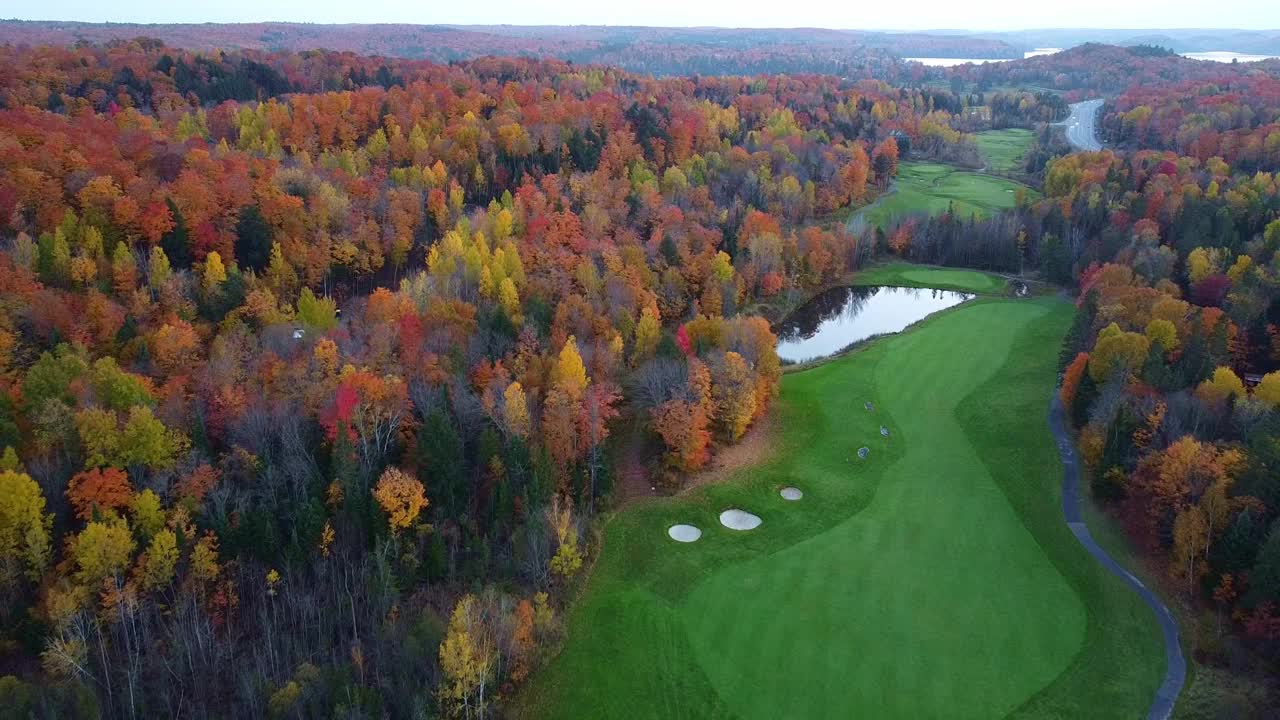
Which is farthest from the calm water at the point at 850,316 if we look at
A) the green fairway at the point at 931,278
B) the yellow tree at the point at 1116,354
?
the yellow tree at the point at 1116,354

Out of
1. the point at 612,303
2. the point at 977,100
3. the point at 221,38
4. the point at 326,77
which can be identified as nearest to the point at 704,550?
the point at 612,303

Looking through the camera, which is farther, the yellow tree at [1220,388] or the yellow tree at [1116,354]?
the yellow tree at [1116,354]

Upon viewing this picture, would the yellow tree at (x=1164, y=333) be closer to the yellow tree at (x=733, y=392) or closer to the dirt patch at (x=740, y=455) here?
the dirt patch at (x=740, y=455)

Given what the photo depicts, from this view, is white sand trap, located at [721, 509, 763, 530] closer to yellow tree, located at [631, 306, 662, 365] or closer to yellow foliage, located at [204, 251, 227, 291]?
yellow tree, located at [631, 306, 662, 365]

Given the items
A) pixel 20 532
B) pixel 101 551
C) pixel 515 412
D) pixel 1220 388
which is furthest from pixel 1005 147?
pixel 20 532

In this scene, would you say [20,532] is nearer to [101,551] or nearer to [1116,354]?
[101,551]

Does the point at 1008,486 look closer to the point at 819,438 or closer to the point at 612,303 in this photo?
the point at 819,438
